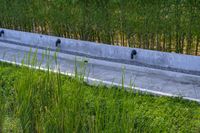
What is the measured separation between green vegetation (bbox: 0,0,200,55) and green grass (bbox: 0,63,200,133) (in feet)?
7.75

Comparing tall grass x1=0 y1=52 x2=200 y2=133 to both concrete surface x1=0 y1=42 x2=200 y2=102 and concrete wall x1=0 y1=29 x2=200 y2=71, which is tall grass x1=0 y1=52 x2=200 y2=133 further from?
concrete wall x1=0 y1=29 x2=200 y2=71

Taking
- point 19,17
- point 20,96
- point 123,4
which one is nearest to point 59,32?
point 19,17

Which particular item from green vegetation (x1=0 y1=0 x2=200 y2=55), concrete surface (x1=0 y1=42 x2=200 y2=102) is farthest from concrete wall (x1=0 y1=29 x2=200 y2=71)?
green vegetation (x1=0 y1=0 x2=200 y2=55)

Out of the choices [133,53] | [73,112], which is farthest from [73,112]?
[133,53]

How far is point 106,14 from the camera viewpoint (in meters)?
7.55

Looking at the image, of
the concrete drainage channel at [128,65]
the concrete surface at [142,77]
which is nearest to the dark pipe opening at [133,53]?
the concrete drainage channel at [128,65]

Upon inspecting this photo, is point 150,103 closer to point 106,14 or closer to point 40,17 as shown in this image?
point 106,14

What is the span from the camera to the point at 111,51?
23.5ft

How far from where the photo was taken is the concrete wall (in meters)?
6.36

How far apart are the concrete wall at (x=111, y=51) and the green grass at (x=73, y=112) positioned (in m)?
1.70

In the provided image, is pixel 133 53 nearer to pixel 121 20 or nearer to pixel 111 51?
pixel 111 51

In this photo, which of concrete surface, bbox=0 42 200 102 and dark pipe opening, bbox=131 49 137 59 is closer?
concrete surface, bbox=0 42 200 102

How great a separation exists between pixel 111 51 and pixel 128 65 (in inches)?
25.2

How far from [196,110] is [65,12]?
4.13 metres
